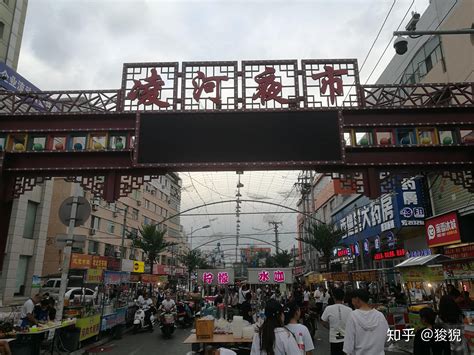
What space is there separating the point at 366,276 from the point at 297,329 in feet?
51.2

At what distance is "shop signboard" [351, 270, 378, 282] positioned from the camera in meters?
18.1

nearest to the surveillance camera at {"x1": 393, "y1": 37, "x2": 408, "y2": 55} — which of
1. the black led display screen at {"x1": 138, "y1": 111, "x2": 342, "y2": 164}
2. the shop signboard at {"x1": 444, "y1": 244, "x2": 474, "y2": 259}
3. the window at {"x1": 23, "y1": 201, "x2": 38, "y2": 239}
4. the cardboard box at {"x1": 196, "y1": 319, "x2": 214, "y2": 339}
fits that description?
the black led display screen at {"x1": 138, "y1": 111, "x2": 342, "y2": 164}

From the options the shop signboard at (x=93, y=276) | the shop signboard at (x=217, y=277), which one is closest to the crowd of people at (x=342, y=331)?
the shop signboard at (x=93, y=276)

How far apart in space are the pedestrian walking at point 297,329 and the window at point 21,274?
2311 centimetres

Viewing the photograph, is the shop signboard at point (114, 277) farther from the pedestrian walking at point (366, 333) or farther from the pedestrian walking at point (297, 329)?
the pedestrian walking at point (366, 333)

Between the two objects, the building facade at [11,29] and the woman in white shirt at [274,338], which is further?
the building facade at [11,29]

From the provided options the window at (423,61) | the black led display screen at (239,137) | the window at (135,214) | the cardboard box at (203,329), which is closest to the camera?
the cardboard box at (203,329)

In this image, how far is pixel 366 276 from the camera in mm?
18516

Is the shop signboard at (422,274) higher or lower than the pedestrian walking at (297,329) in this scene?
higher

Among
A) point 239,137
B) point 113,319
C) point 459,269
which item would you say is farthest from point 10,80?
point 459,269

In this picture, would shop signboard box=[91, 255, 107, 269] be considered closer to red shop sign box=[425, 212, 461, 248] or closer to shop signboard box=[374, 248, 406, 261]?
red shop sign box=[425, 212, 461, 248]

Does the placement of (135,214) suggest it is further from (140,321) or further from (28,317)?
(28,317)

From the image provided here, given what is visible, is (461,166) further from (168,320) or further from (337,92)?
(168,320)

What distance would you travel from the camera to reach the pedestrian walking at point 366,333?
4.54 m
